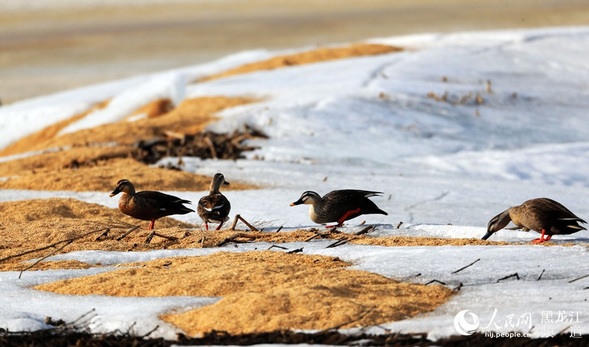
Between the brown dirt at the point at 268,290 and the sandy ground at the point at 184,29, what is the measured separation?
24.9 metres

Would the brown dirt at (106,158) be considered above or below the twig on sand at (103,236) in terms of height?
below

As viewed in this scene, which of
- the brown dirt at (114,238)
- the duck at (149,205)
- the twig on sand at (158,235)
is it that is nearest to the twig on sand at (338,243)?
the brown dirt at (114,238)

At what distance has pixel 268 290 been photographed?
7379 millimetres

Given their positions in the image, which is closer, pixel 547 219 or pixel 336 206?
pixel 547 219

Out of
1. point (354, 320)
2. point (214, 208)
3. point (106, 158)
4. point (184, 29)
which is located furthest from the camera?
point (184, 29)

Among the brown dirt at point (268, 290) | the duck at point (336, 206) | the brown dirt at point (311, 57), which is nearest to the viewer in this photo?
the brown dirt at point (268, 290)

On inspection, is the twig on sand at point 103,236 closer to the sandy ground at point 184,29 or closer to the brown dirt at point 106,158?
the brown dirt at point 106,158

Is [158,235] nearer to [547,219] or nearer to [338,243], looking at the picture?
[338,243]

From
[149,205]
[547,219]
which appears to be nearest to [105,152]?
[149,205]

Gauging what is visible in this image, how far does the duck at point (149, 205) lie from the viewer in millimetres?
10383

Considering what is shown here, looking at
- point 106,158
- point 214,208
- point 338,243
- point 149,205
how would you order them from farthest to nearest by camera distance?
point 106,158
point 149,205
point 214,208
point 338,243

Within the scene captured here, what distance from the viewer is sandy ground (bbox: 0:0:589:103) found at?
1538 inches

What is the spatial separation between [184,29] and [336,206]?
4561 centimetres

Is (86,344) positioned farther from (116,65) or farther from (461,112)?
(116,65)
